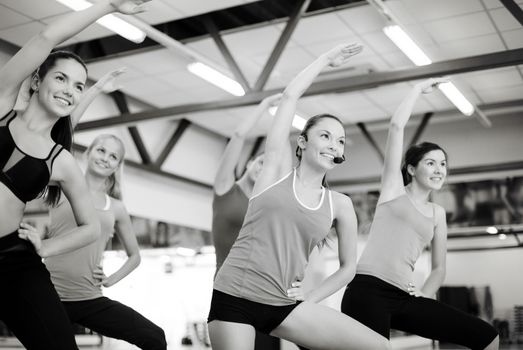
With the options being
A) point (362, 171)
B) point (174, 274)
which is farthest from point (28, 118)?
point (362, 171)

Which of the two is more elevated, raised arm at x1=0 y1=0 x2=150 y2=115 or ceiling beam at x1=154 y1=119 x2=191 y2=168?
ceiling beam at x1=154 y1=119 x2=191 y2=168

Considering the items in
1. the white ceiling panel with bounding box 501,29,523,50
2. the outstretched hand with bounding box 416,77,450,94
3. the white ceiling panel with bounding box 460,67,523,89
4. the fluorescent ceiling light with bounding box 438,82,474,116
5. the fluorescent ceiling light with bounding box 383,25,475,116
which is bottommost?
the outstretched hand with bounding box 416,77,450,94

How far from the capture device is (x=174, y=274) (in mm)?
9336

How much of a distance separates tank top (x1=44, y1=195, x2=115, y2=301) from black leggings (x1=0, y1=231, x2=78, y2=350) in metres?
1.03

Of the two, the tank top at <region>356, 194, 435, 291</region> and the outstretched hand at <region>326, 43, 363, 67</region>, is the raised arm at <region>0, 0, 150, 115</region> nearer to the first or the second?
the outstretched hand at <region>326, 43, 363, 67</region>

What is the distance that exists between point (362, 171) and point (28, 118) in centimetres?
895

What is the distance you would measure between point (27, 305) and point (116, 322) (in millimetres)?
968

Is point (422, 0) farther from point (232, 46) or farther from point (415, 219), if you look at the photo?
point (415, 219)

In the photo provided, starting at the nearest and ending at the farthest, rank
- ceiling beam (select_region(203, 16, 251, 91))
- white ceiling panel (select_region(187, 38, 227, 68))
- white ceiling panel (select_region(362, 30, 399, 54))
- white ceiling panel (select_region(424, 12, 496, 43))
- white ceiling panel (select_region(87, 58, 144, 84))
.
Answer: white ceiling panel (select_region(424, 12, 496, 43)) < ceiling beam (select_region(203, 16, 251, 91)) < white ceiling panel (select_region(362, 30, 399, 54)) < white ceiling panel (select_region(187, 38, 227, 68)) < white ceiling panel (select_region(87, 58, 144, 84))

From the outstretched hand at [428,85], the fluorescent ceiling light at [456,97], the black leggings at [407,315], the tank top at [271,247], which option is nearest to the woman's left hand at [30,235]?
the tank top at [271,247]

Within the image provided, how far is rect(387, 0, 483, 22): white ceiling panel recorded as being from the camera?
19.4ft

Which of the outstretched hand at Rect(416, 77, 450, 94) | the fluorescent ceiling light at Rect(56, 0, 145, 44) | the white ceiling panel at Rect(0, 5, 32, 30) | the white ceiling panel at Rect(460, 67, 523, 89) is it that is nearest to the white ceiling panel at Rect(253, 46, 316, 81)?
the fluorescent ceiling light at Rect(56, 0, 145, 44)

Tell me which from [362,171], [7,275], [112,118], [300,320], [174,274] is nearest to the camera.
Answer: [7,275]

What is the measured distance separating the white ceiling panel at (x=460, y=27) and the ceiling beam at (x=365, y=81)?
24.8 inches
